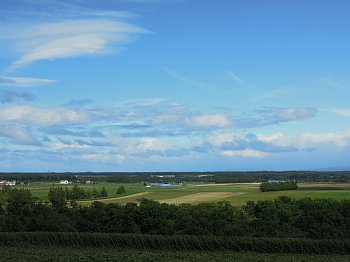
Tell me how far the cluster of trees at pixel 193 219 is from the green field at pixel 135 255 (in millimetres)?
6714

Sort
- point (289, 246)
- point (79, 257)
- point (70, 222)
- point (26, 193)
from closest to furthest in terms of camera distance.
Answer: point (79, 257)
point (289, 246)
point (70, 222)
point (26, 193)

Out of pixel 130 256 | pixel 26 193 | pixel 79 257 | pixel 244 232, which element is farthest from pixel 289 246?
pixel 26 193

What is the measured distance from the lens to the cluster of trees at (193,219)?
4041 cm

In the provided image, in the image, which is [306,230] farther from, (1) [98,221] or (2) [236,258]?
(1) [98,221]

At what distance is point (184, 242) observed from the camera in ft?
115

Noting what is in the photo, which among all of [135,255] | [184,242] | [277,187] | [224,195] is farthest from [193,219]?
[277,187]

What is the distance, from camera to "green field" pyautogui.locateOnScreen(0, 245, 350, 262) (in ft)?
99.3

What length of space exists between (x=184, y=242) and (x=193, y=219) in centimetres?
840

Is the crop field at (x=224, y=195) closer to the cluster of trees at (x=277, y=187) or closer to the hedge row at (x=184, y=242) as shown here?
the cluster of trees at (x=277, y=187)

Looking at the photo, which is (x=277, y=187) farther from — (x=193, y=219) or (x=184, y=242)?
(x=184, y=242)

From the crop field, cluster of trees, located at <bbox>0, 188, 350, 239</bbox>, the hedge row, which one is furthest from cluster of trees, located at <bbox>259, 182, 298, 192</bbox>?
the hedge row

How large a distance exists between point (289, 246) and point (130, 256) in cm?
1134

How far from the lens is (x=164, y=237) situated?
35406mm

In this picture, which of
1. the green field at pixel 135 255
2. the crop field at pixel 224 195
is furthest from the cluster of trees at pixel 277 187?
the green field at pixel 135 255
